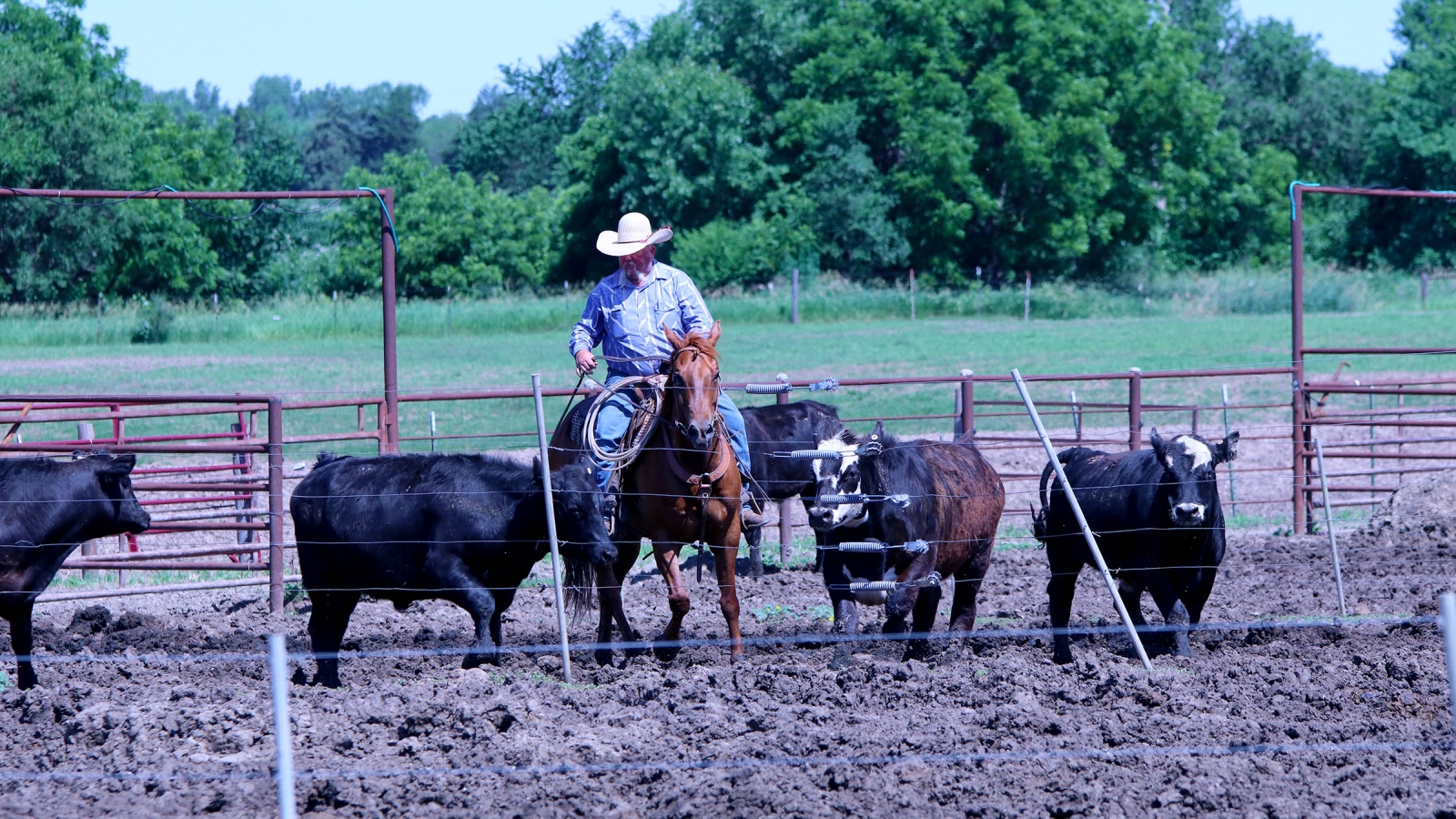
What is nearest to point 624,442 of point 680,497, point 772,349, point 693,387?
point 680,497

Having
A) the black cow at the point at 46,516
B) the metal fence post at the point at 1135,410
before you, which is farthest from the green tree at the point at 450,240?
the black cow at the point at 46,516

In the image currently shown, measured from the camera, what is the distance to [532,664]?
7719mm

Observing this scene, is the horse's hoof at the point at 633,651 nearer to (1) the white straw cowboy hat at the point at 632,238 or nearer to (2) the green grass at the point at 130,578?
(1) the white straw cowboy hat at the point at 632,238

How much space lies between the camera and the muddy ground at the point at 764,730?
5.12 metres

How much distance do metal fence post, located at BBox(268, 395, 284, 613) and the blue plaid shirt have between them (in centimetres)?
243

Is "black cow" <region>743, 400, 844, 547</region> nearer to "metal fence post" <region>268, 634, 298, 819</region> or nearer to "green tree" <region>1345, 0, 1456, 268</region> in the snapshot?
"metal fence post" <region>268, 634, 298, 819</region>

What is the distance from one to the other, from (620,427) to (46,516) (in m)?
3.01

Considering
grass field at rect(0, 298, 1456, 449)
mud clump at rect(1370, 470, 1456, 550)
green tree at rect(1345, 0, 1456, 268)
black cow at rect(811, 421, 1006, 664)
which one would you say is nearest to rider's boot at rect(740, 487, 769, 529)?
black cow at rect(811, 421, 1006, 664)

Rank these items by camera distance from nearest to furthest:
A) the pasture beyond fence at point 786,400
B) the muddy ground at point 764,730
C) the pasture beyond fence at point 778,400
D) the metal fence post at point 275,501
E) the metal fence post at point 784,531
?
1. the muddy ground at point 764,730
2. the pasture beyond fence at point 786,400
3. the metal fence post at point 275,501
4. the pasture beyond fence at point 778,400
5. the metal fence post at point 784,531

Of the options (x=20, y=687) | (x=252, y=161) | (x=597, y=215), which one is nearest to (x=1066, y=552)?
(x=20, y=687)

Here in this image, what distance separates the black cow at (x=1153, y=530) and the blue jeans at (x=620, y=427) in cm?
174

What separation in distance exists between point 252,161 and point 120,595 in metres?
52.4

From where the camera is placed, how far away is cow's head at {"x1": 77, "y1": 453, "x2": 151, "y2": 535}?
8.08 meters

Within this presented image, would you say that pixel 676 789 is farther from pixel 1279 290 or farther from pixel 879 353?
pixel 1279 290
